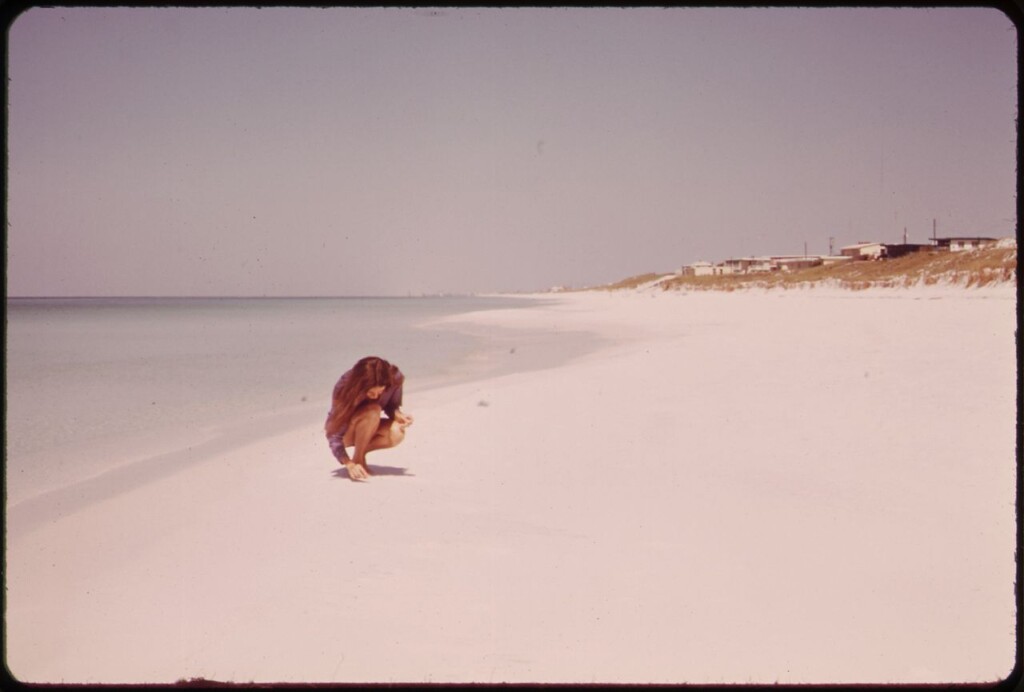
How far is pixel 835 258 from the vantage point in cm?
5091

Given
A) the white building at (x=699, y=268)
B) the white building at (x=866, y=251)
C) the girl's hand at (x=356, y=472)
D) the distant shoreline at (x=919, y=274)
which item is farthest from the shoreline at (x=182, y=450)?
the white building at (x=699, y=268)

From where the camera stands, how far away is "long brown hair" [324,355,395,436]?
3.78 m

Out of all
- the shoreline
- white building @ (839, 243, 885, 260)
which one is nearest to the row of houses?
white building @ (839, 243, 885, 260)

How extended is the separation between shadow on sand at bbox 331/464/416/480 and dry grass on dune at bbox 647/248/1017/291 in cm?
950

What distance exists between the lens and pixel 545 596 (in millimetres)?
2434

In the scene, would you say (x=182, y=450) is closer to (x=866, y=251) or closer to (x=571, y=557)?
(x=571, y=557)

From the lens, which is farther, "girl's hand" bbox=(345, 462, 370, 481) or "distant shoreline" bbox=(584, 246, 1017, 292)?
"distant shoreline" bbox=(584, 246, 1017, 292)

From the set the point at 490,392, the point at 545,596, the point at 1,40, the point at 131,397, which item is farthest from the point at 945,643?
the point at 131,397

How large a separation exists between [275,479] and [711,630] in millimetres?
2948

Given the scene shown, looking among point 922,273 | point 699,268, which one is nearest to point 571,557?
point 922,273

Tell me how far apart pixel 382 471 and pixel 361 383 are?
2.12 ft

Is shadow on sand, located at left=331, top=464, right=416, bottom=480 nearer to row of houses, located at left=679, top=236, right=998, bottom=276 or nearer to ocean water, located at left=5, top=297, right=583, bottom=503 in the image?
ocean water, located at left=5, top=297, right=583, bottom=503

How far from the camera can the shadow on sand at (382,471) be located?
4027 millimetres

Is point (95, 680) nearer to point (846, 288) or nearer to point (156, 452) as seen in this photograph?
point (156, 452)
